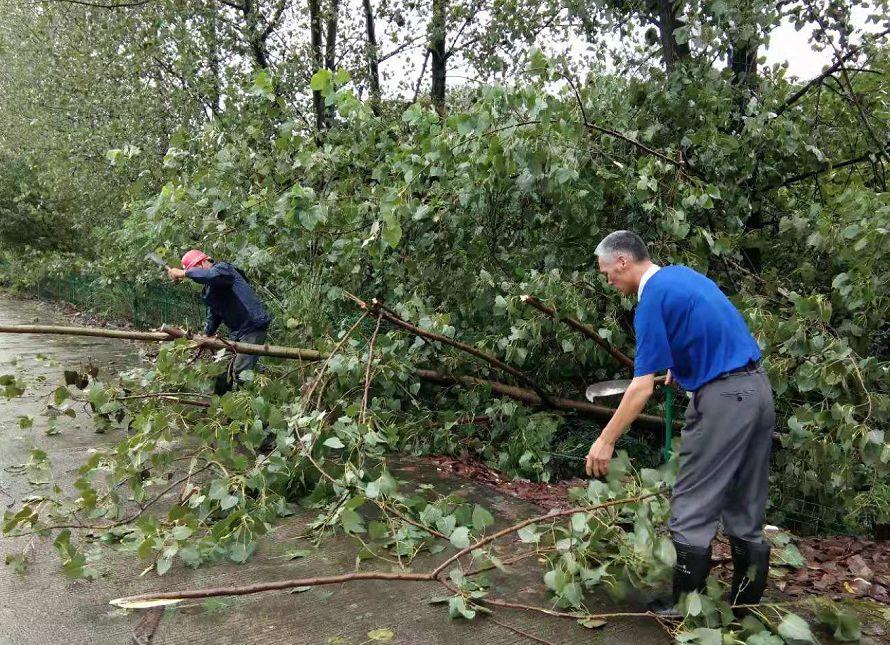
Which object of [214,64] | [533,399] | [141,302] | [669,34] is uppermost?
[214,64]

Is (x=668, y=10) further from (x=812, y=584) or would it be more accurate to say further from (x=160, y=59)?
(x=160, y=59)

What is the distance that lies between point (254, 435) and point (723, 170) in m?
3.49

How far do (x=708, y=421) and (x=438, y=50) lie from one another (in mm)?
10364

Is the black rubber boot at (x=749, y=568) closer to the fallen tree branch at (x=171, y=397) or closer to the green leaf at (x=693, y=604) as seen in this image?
the green leaf at (x=693, y=604)

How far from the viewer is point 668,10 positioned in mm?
5000

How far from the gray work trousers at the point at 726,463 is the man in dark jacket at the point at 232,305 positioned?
12.4 feet

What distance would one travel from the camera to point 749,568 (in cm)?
268

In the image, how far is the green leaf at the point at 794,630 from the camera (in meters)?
2.39

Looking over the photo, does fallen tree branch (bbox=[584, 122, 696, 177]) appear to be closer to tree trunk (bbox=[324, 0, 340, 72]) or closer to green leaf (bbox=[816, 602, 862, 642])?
green leaf (bbox=[816, 602, 862, 642])

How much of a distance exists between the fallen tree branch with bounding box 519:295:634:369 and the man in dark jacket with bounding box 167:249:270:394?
8.15 feet

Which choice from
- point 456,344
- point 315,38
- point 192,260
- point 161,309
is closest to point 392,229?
point 456,344

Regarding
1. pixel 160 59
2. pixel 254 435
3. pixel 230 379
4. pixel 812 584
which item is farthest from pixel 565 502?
pixel 160 59

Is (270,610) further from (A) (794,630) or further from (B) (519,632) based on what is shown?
(A) (794,630)

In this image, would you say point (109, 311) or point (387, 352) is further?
point (109, 311)
